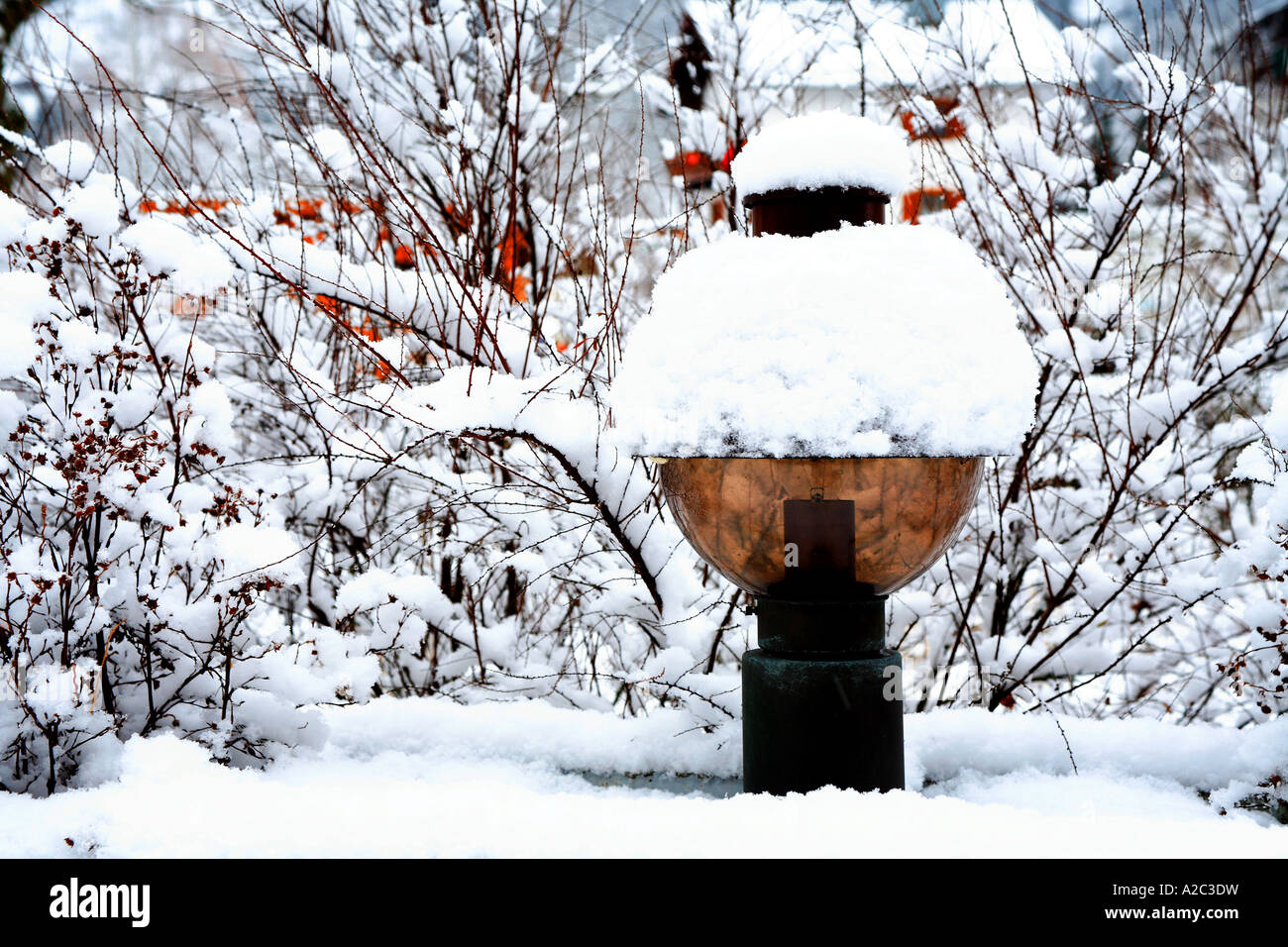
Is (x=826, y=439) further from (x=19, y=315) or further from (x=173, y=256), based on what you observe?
(x=19, y=315)

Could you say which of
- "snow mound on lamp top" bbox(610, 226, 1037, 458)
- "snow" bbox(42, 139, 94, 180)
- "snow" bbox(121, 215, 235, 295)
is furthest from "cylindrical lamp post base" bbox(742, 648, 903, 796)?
"snow" bbox(42, 139, 94, 180)

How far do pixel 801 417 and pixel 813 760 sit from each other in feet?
2.36

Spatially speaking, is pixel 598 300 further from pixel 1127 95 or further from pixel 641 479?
pixel 1127 95

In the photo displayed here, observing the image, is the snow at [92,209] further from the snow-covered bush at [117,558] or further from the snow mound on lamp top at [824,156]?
the snow mound on lamp top at [824,156]

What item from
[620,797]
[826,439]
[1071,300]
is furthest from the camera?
[1071,300]

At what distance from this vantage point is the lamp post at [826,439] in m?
1.78

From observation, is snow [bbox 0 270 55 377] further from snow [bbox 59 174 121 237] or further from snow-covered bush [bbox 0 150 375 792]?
snow [bbox 59 174 121 237]

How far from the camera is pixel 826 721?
1982mm

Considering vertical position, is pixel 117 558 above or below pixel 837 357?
below

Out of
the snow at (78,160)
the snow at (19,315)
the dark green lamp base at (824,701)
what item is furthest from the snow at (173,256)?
the dark green lamp base at (824,701)

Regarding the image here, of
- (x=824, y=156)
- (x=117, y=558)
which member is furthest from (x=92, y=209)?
(x=824, y=156)

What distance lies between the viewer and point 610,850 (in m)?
1.69

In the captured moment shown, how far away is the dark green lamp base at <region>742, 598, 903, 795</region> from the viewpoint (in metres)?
1.98

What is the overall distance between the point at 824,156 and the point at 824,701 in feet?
3.59
